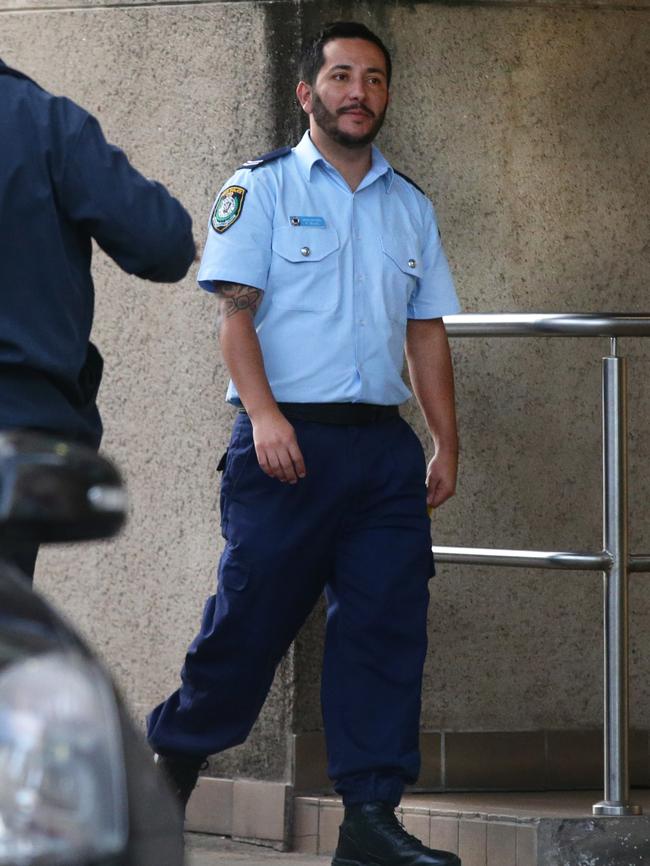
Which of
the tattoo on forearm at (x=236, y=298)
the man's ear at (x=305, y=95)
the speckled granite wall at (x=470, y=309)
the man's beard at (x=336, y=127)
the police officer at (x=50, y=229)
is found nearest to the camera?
the police officer at (x=50, y=229)

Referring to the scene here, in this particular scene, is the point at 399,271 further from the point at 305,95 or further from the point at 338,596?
the point at 338,596

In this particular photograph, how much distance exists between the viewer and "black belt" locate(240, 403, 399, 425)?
13.0ft

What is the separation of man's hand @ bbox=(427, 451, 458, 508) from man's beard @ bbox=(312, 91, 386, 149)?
2.32 ft

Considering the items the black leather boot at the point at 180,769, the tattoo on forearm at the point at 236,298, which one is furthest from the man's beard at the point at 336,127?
the black leather boot at the point at 180,769

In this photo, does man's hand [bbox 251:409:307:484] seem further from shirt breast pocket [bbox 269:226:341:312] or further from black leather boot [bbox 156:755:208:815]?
black leather boot [bbox 156:755:208:815]

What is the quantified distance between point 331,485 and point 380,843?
2.45ft

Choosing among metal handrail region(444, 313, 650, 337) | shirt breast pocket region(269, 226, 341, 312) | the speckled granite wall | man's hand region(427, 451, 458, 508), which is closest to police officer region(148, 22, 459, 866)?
shirt breast pocket region(269, 226, 341, 312)

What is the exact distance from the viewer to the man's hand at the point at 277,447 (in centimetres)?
382

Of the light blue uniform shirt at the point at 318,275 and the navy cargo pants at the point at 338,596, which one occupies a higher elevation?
the light blue uniform shirt at the point at 318,275

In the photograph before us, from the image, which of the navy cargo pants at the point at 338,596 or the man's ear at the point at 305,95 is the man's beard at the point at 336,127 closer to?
the man's ear at the point at 305,95

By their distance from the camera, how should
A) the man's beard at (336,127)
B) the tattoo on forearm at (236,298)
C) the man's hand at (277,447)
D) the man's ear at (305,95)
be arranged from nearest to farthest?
the man's hand at (277,447), the tattoo on forearm at (236,298), the man's beard at (336,127), the man's ear at (305,95)

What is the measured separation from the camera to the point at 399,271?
13.3 feet

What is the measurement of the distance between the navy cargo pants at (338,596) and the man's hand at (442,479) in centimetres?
16

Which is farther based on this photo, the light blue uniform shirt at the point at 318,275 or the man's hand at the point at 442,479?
the man's hand at the point at 442,479
